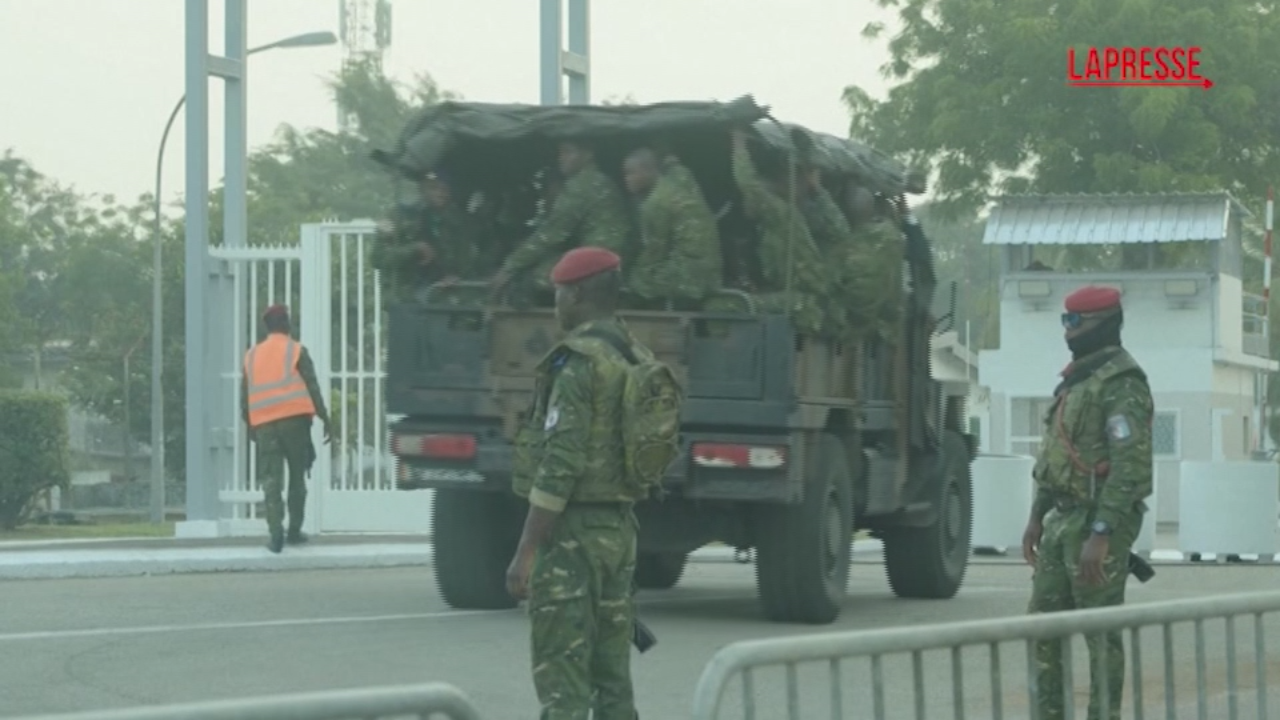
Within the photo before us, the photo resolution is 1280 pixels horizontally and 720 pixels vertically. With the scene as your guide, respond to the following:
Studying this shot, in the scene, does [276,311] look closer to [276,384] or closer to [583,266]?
[276,384]

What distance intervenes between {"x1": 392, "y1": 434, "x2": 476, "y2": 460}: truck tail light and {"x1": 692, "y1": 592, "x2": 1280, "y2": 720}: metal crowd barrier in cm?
652

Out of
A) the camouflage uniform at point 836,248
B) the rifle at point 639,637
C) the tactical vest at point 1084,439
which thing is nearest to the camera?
the rifle at point 639,637

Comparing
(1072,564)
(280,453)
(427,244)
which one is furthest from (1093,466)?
(280,453)

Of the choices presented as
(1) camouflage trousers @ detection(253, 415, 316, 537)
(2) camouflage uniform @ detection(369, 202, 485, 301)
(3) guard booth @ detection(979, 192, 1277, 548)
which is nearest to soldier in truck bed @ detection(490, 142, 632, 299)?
(2) camouflage uniform @ detection(369, 202, 485, 301)

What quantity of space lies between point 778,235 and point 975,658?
723 cm

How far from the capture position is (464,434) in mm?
13016

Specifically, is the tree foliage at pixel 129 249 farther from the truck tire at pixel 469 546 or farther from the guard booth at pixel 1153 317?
the truck tire at pixel 469 546

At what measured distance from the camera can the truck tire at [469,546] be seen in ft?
44.7

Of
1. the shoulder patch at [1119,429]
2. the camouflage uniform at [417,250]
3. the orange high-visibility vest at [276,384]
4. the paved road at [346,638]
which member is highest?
the camouflage uniform at [417,250]

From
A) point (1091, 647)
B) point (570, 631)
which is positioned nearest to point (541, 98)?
point (570, 631)

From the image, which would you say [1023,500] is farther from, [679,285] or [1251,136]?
[1251,136]

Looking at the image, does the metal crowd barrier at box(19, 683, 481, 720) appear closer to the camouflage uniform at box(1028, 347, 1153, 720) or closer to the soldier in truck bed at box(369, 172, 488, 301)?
the camouflage uniform at box(1028, 347, 1153, 720)

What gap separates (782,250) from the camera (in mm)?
12844

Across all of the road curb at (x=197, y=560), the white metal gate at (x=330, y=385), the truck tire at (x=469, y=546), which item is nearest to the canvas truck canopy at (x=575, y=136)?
the truck tire at (x=469, y=546)
